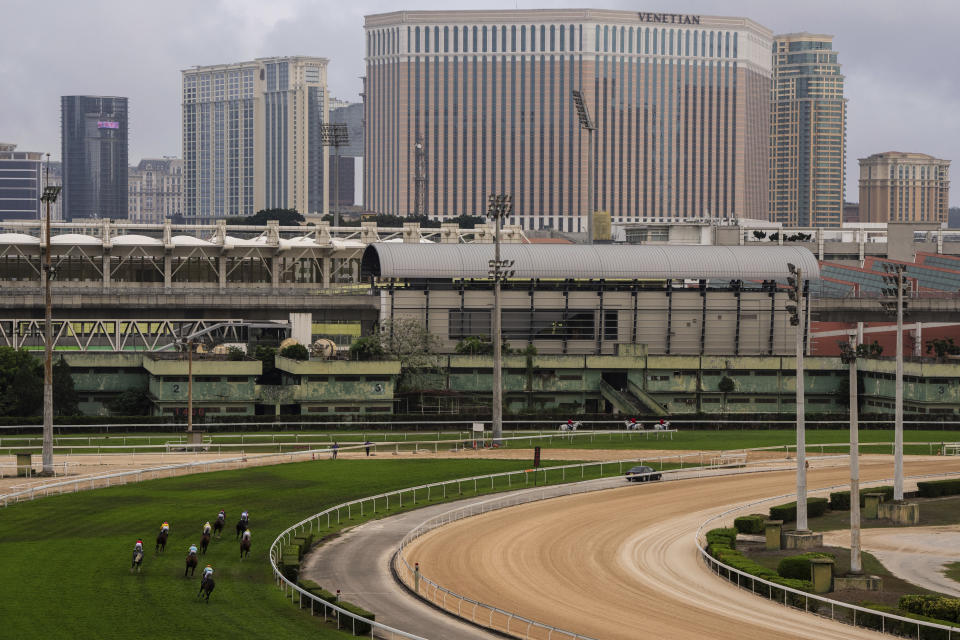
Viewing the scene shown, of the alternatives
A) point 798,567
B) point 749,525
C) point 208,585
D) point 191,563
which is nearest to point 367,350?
point 749,525

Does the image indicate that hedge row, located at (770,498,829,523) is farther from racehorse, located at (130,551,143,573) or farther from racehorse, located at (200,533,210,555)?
racehorse, located at (130,551,143,573)

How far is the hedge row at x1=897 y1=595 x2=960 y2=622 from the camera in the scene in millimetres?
43188

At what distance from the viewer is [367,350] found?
339 feet

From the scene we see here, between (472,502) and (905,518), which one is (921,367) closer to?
(905,518)

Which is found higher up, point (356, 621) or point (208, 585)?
point (208, 585)

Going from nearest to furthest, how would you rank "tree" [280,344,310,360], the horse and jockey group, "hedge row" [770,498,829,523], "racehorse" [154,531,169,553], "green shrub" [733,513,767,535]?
the horse and jockey group → "racehorse" [154,531,169,553] → "green shrub" [733,513,767,535] → "hedge row" [770,498,829,523] → "tree" [280,344,310,360]

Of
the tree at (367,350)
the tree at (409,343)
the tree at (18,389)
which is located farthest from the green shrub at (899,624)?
the tree at (18,389)

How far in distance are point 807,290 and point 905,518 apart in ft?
190

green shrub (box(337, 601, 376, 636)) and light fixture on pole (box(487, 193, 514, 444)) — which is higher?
light fixture on pole (box(487, 193, 514, 444))

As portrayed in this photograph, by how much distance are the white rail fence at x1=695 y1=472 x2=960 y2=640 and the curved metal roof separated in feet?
210

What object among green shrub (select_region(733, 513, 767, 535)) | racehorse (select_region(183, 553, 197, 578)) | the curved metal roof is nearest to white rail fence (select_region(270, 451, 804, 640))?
racehorse (select_region(183, 553, 197, 578))

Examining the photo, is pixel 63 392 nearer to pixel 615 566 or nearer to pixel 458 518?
pixel 458 518

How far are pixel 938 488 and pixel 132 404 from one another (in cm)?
5820

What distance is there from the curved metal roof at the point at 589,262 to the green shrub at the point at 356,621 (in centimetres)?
7327
